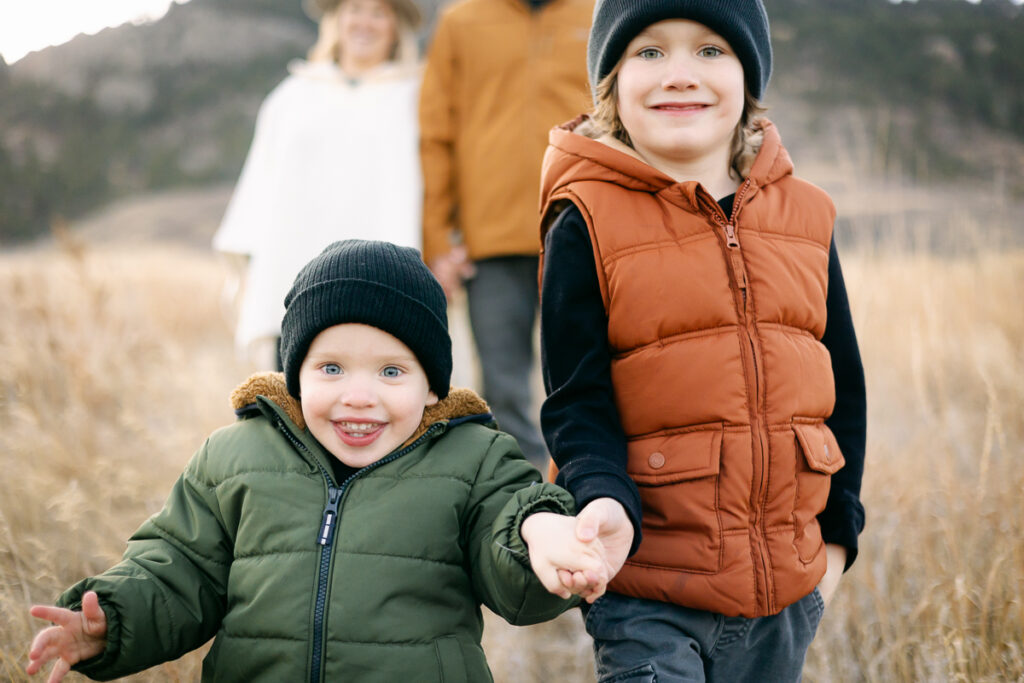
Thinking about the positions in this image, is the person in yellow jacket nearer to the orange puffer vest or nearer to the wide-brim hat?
the wide-brim hat

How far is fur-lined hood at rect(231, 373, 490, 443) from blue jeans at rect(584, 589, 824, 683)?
477 millimetres

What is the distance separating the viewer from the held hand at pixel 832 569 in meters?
1.78

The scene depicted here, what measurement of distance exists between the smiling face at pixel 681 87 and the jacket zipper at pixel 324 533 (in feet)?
2.42

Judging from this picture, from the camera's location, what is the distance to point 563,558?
4.27 feet

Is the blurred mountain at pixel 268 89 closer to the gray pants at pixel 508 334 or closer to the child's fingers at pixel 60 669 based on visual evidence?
the gray pants at pixel 508 334

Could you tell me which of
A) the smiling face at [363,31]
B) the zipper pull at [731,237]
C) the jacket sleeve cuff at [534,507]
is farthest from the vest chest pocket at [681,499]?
the smiling face at [363,31]

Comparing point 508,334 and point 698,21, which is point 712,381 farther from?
point 508,334

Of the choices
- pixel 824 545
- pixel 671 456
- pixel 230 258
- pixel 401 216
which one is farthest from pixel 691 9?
pixel 230 258

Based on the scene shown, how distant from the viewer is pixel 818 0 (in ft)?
64.3

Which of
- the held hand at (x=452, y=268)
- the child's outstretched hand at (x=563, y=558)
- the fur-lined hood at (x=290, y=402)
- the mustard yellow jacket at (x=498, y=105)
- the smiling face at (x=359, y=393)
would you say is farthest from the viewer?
the held hand at (x=452, y=268)

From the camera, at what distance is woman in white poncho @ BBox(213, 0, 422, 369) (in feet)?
10.5

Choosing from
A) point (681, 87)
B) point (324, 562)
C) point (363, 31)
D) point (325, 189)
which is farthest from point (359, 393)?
point (363, 31)

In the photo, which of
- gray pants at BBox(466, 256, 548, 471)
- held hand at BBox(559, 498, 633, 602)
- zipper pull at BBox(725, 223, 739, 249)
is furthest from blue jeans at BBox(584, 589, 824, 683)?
gray pants at BBox(466, 256, 548, 471)

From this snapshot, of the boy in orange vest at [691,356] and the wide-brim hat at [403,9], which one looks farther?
the wide-brim hat at [403,9]
